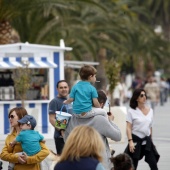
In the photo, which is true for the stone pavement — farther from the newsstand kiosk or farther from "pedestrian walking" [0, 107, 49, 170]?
"pedestrian walking" [0, 107, 49, 170]

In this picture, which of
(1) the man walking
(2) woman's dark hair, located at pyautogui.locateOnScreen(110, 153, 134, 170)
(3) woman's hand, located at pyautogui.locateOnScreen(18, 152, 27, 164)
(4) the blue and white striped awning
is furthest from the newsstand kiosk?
(2) woman's dark hair, located at pyautogui.locateOnScreen(110, 153, 134, 170)

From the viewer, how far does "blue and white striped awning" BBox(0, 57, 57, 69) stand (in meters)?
21.1

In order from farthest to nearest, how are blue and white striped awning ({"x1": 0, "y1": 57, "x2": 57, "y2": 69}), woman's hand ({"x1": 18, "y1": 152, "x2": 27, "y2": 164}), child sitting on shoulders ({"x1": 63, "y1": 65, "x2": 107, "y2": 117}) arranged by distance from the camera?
1. blue and white striped awning ({"x1": 0, "y1": 57, "x2": 57, "y2": 69})
2. child sitting on shoulders ({"x1": 63, "y1": 65, "x2": 107, "y2": 117})
3. woman's hand ({"x1": 18, "y1": 152, "x2": 27, "y2": 164})

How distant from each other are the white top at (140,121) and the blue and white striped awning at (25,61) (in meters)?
9.46

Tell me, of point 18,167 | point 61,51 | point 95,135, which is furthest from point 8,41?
point 95,135

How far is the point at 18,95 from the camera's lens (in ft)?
70.8

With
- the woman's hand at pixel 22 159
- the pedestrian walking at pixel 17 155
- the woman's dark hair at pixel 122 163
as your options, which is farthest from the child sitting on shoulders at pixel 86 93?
the woman's dark hair at pixel 122 163

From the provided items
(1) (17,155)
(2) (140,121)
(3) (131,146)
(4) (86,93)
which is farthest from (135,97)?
(1) (17,155)

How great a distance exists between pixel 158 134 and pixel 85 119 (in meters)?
13.2

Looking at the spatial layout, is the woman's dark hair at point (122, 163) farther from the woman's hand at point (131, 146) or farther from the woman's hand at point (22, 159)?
the woman's hand at point (131, 146)

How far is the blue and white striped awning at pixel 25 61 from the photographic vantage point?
21062 millimetres

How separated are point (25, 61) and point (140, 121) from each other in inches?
387

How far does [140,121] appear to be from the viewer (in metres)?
11.6

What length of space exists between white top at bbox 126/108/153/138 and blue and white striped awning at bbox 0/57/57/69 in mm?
9455
